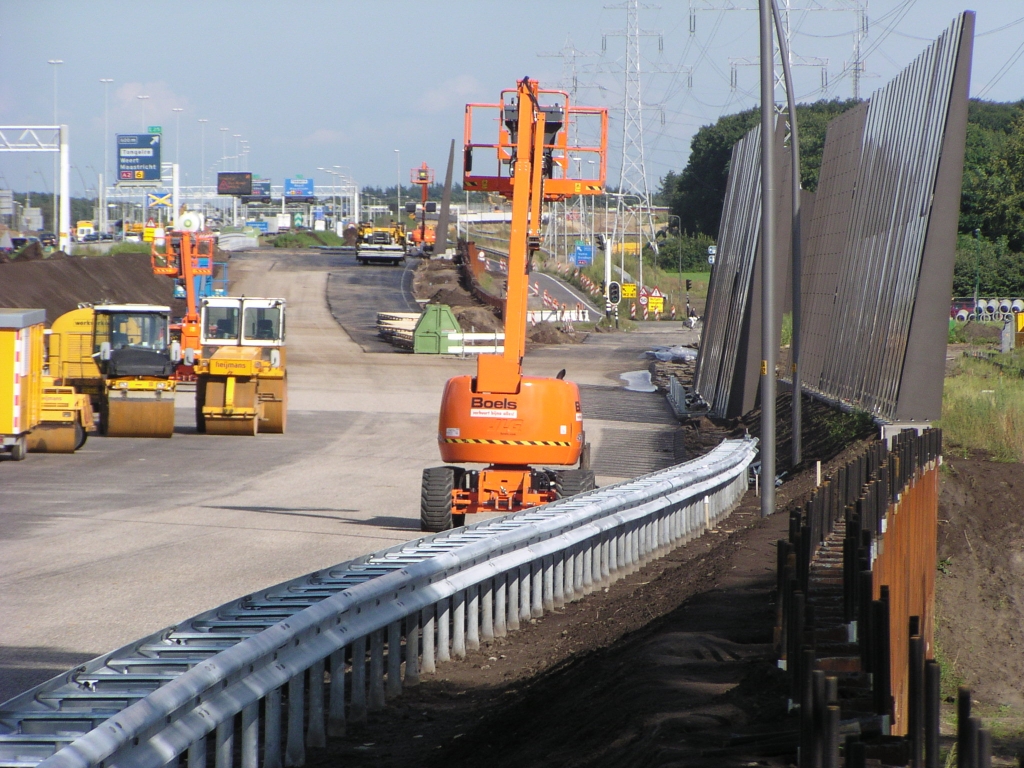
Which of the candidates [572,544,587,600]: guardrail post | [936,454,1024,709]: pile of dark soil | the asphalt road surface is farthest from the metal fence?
[572,544,587,600]: guardrail post

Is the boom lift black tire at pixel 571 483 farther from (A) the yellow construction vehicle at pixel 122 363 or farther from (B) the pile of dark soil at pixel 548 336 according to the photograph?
(B) the pile of dark soil at pixel 548 336

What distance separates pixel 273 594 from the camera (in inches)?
287

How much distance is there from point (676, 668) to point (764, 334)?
9.91 m

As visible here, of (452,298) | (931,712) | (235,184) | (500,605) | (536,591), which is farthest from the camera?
(235,184)

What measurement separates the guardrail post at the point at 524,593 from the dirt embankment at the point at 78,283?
3676 cm

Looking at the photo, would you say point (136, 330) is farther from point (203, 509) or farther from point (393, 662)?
point (393, 662)

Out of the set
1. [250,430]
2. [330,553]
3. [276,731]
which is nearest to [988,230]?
[250,430]

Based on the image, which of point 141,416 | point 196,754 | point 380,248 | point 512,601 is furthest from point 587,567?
point 380,248

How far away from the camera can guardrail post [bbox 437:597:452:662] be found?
8.60 m

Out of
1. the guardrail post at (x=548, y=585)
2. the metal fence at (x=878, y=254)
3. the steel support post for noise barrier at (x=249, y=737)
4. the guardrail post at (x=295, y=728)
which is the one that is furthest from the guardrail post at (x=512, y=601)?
the metal fence at (x=878, y=254)

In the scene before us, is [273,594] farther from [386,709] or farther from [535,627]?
[535,627]

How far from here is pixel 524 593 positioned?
10.3 meters

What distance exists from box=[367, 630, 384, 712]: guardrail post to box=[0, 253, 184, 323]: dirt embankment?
128 ft

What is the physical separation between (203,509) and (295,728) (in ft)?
36.7
